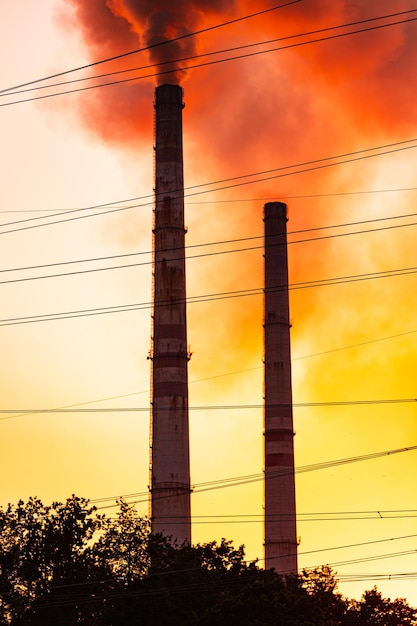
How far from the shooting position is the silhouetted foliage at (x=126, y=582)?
4259cm

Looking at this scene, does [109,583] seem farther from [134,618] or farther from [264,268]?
[264,268]

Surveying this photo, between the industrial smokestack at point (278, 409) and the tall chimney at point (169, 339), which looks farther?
the industrial smokestack at point (278, 409)

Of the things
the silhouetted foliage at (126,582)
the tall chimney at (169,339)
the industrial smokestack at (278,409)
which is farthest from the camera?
the industrial smokestack at (278,409)

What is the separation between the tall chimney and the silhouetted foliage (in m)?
8.00

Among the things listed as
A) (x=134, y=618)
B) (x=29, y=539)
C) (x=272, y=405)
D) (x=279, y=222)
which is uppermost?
(x=279, y=222)

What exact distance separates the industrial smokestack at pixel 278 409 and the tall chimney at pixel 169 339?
811 centimetres

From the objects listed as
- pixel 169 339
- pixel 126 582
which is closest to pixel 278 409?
pixel 169 339

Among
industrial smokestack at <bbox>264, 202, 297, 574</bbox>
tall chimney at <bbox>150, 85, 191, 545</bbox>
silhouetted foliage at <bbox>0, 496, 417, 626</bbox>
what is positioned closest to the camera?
silhouetted foliage at <bbox>0, 496, 417, 626</bbox>

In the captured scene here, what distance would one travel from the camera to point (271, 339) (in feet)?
213

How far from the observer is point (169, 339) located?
56.6 m

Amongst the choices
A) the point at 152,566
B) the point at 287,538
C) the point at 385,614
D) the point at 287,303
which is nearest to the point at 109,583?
the point at 152,566

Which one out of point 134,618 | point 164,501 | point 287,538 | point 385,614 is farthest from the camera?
point 385,614

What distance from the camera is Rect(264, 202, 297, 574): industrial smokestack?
62.7 metres

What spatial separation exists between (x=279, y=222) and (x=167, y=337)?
13.0 metres
